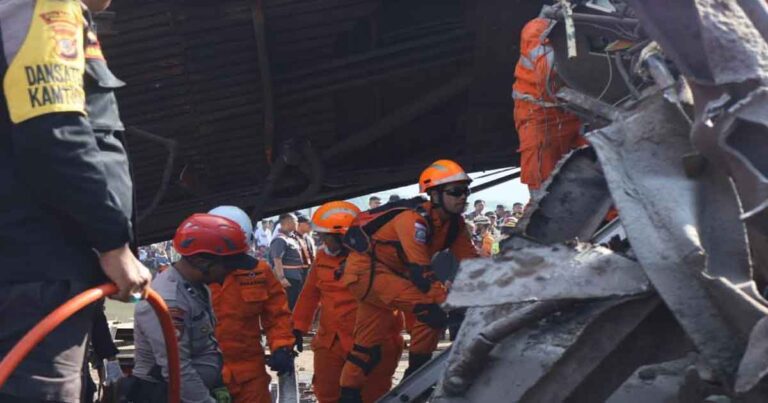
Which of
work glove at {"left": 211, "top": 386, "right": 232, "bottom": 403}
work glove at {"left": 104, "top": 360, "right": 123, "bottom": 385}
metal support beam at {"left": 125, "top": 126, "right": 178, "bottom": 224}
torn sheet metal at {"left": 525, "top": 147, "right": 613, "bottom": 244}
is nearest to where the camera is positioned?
torn sheet metal at {"left": 525, "top": 147, "right": 613, "bottom": 244}

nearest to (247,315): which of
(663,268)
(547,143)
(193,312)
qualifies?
(193,312)

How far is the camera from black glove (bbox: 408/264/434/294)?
22.3ft

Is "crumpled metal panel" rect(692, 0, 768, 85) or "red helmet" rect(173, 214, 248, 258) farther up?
"crumpled metal panel" rect(692, 0, 768, 85)

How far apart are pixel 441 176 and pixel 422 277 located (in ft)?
2.68

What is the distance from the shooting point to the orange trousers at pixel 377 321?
6.94 meters

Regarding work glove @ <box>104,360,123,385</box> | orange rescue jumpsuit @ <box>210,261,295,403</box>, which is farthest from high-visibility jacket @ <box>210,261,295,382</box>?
work glove @ <box>104,360,123,385</box>

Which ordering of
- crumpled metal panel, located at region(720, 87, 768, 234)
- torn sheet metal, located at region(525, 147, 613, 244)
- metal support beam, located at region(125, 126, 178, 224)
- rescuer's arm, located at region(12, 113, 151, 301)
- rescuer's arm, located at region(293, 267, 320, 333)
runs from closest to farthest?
crumpled metal panel, located at region(720, 87, 768, 234), rescuer's arm, located at region(12, 113, 151, 301), torn sheet metal, located at region(525, 147, 613, 244), rescuer's arm, located at region(293, 267, 320, 333), metal support beam, located at region(125, 126, 178, 224)

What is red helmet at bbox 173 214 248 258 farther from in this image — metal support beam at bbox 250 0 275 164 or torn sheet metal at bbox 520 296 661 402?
metal support beam at bbox 250 0 275 164

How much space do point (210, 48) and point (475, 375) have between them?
580 centimetres

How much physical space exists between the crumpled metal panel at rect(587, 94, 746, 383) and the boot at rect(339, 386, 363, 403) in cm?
438

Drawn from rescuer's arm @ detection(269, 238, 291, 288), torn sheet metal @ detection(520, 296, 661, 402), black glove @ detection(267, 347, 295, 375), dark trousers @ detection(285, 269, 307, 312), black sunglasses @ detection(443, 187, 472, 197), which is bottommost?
dark trousers @ detection(285, 269, 307, 312)

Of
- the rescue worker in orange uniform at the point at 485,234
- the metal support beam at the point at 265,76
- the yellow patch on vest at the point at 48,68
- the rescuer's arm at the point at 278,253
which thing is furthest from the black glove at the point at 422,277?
the rescue worker in orange uniform at the point at 485,234

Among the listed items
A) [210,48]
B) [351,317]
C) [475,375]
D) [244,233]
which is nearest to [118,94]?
[210,48]

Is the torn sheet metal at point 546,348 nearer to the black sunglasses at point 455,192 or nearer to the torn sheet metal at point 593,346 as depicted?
the torn sheet metal at point 593,346
